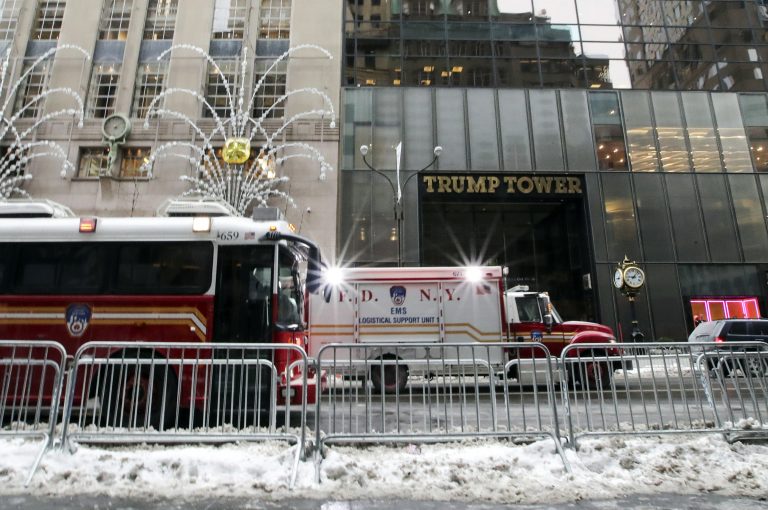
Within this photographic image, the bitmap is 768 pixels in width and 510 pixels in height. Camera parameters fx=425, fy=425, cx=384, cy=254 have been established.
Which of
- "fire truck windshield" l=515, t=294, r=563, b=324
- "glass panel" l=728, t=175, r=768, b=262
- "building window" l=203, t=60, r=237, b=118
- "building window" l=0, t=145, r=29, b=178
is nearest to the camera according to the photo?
"fire truck windshield" l=515, t=294, r=563, b=324

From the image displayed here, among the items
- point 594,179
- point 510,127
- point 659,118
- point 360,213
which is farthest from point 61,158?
point 659,118

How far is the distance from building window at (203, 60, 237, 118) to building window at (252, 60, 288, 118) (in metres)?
1.29

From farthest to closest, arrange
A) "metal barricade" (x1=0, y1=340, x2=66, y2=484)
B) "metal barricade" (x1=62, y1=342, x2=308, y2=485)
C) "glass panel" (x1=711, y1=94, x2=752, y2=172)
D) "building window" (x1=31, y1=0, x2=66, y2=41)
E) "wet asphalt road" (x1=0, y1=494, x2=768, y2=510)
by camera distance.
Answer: "building window" (x1=31, y1=0, x2=66, y2=41)
"glass panel" (x1=711, y1=94, x2=752, y2=172)
"metal barricade" (x1=62, y1=342, x2=308, y2=485)
"metal barricade" (x1=0, y1=340, x2=66, y2=484)
"wet asphalt road" (x1=0, y1=494, x2=768, y2=510)

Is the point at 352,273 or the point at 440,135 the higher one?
the point at 440,135

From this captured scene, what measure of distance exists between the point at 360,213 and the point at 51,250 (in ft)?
48.9

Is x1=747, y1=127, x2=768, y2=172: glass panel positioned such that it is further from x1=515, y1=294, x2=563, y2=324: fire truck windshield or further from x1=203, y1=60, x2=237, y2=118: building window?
x1=203, y1=60, x2=237, y2=118: building window

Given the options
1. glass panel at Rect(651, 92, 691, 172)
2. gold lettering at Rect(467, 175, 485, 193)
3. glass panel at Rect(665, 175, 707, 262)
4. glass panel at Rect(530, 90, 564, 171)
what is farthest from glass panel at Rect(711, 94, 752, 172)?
gold lettering at Rect(467, 175, 485, 193)

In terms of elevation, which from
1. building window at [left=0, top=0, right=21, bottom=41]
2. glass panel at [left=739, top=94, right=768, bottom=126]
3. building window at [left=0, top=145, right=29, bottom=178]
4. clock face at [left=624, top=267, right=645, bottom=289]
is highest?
building window at [left=0, top=0, right=21, bottom=41]

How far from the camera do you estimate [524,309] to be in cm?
1202

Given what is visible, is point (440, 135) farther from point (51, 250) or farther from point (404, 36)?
point (51, 250)

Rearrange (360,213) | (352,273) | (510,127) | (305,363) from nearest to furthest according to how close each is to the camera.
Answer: (305,363), (352,273), (360,213), (510,127)

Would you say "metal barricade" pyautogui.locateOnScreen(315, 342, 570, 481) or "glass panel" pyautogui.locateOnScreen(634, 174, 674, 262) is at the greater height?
"glass panel" pyautogui.locateOnScreen(634, 174, 674, 262)

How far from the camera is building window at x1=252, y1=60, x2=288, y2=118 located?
75.3 feet

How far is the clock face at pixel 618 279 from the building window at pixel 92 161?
25850mm
